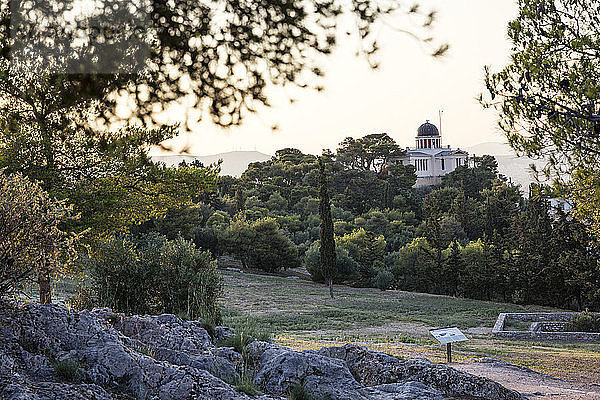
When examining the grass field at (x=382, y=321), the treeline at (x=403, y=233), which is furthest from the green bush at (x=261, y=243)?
the grass field at (x=382, y=321)

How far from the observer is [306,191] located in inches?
2034

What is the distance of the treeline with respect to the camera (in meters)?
28.5

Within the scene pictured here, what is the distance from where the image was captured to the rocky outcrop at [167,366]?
4.09 meters

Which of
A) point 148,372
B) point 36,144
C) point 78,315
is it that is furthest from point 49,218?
point 36,144

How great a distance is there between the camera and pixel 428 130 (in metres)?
82.7

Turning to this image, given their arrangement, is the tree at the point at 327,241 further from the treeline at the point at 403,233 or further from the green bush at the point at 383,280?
the green bush at the point at 383,280

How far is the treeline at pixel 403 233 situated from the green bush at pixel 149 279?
46.8 ft

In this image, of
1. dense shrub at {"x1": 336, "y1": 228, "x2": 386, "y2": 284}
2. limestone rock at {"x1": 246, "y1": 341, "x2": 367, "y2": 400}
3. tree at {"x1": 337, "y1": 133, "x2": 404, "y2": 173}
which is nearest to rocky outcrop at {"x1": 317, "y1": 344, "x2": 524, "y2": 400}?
limestone rock at {"x1": 246, "y1": 341, "x2": 367, "y2": 400}

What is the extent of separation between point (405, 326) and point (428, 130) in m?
67.8

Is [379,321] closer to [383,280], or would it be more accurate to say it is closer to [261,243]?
[383,280]

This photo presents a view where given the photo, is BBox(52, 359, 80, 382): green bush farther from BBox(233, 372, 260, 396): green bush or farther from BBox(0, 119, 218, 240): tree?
BBox(0, 119, 218, 240): tree

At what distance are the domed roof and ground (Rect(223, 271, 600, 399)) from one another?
51060 mm

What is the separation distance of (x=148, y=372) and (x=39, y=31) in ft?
8.39

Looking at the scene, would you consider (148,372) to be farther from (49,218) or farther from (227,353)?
(49,218)
